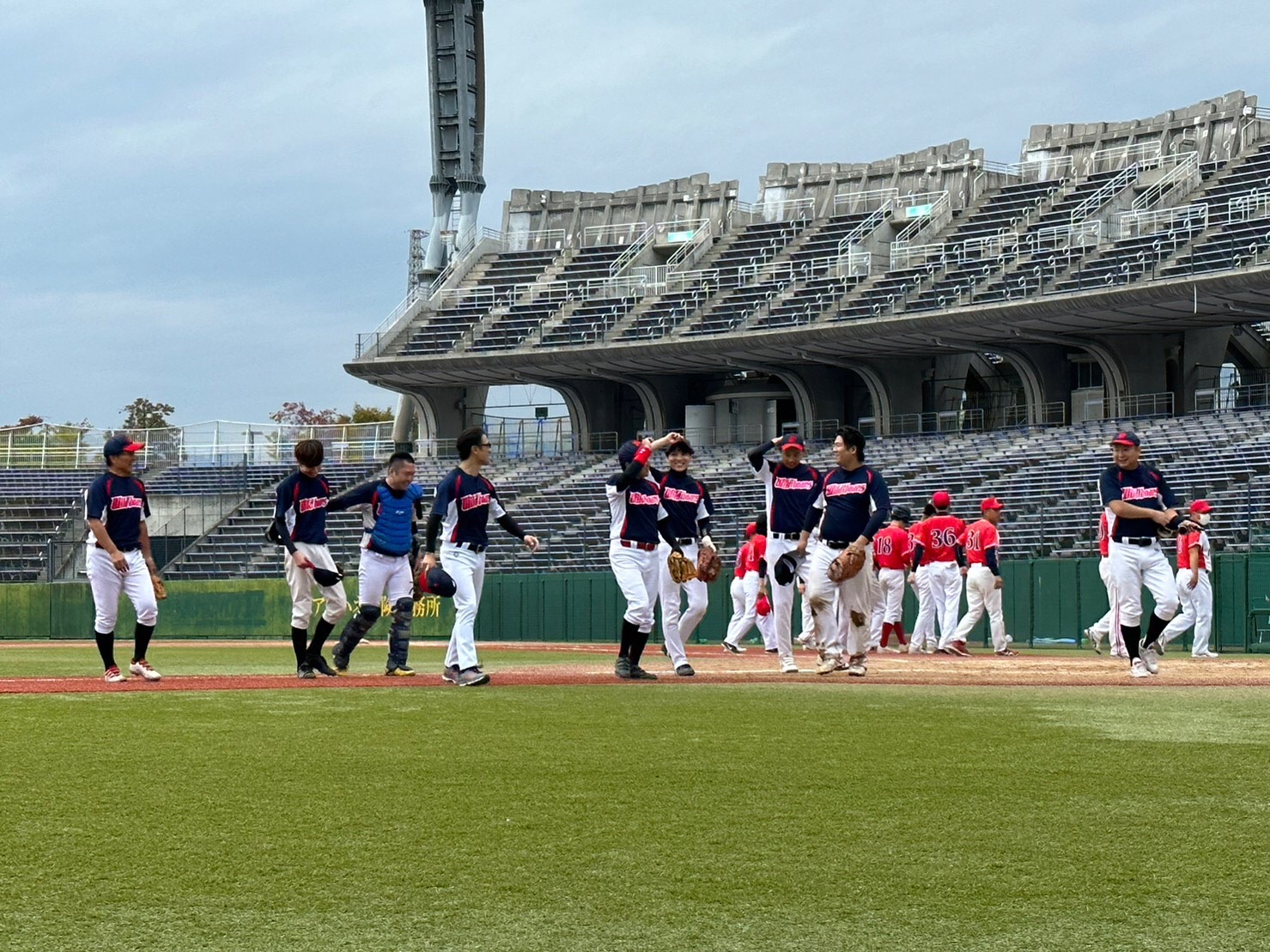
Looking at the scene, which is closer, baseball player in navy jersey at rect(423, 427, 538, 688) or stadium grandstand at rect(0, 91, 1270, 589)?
baseball player in navy jersey at rect(423, 427, 538, 688)

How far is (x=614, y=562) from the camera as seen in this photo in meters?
14.1

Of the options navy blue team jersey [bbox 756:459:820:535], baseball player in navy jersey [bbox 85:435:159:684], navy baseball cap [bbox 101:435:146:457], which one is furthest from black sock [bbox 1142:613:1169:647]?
navy baseball cap [bbox 101:435:146:457]

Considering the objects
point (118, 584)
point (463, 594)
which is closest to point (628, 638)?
point (463, 594)

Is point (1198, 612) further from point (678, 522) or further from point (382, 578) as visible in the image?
point (382, 578)

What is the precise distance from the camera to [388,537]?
14.6 metres

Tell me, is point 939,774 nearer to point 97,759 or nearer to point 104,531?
point 97,759

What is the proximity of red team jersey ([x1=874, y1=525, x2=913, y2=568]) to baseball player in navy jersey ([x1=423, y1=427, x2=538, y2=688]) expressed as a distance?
11.3m

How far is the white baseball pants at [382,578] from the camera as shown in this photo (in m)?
14.6

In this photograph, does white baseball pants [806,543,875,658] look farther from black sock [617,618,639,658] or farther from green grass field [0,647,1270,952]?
green grass field [0,647,1270,952]

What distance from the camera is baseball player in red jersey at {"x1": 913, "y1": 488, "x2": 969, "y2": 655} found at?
910 inches

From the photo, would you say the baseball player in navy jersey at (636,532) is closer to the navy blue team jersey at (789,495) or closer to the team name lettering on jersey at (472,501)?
the team name lettering on jersey at (472,501)

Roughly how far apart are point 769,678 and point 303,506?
424 cm

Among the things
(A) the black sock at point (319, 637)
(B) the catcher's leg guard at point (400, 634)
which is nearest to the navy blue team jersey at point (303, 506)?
(A) the black sock at point (319, 637)

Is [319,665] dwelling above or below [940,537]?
below
